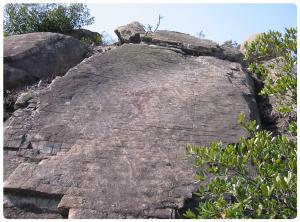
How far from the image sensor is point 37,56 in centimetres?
820

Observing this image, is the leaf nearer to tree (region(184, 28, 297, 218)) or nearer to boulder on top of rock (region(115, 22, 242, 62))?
tree (region(184, 28, 297, 218))

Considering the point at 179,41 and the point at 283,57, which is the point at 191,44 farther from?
the point at 283,57

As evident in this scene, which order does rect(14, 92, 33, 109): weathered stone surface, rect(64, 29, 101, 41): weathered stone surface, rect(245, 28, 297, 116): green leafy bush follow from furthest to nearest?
1. rect(64, 29, 101, 41): weathered stone surface
2. rect(14, 92, 33, 109): weathered stone surface
3. rect(245, 28, 297, 116): green leafy bush

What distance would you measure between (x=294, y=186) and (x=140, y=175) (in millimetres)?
2454

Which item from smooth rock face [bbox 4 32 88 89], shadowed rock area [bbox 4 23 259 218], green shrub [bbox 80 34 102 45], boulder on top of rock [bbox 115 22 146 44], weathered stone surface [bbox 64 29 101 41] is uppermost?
boulder on top of rock [bbox 115 22 146 44]

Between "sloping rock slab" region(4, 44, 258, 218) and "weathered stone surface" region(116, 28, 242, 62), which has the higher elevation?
"weathered stone surface" region(116, 28, 242, 62)

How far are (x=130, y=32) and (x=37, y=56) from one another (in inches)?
112

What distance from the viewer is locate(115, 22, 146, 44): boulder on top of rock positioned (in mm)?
10055

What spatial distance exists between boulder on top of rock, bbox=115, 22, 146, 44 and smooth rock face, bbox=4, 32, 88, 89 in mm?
1208

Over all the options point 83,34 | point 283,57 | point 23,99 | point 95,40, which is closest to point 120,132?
point 23,99

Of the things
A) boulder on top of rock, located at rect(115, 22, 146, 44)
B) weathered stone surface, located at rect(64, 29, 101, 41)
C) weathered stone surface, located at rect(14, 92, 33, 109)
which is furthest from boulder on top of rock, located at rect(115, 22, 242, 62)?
weathered stone surface, located at rect(14, 92, 33, 109)

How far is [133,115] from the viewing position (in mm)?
7004

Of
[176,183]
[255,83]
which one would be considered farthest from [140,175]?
[255,83]

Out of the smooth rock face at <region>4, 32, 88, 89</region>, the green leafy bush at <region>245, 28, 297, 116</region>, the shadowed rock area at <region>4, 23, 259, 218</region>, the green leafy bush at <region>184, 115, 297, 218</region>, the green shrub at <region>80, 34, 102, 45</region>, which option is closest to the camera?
the green leafy bush at <region>184, 115, 297, 218</region>
